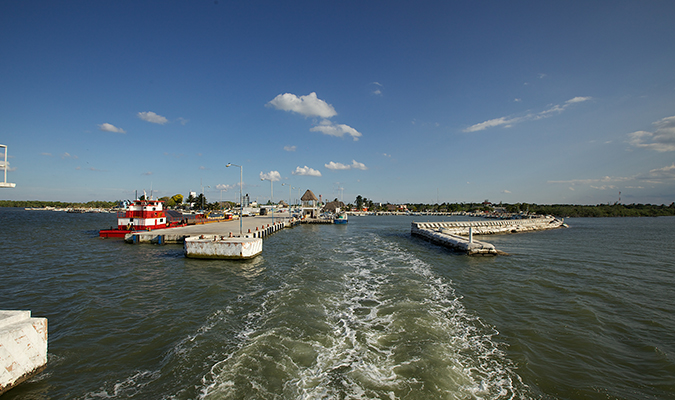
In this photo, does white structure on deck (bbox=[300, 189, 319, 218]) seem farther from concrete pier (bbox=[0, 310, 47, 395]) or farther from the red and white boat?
concrete pier (bbox=[0, 310, 47, 395])

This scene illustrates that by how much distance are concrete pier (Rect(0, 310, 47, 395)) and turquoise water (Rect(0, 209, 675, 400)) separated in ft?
1.39

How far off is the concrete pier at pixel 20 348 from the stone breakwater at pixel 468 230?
2772cm

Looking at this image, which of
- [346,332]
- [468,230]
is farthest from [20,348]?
[468,230]

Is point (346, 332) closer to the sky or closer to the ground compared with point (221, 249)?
closer to the ground

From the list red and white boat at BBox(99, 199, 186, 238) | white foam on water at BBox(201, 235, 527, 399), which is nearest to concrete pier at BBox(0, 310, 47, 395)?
white foam on water at BBox(201, 235, 527, 399)

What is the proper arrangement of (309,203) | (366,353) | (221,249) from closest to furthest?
(366,353), (221,249), (309,203)

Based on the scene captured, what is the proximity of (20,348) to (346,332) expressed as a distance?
27.1 feet

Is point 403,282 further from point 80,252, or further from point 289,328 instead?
point 80,252

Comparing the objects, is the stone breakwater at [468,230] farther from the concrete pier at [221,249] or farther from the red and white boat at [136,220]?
the red and white boat at [136,220]

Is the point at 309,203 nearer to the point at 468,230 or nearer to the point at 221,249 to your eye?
the point at 468,230

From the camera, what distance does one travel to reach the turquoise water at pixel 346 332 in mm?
6660

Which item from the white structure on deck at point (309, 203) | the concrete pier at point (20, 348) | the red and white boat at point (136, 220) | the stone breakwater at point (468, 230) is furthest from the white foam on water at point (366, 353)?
the white structure on deck at point (309, 203)

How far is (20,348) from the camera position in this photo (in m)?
6.36

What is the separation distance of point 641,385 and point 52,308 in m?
20.2
